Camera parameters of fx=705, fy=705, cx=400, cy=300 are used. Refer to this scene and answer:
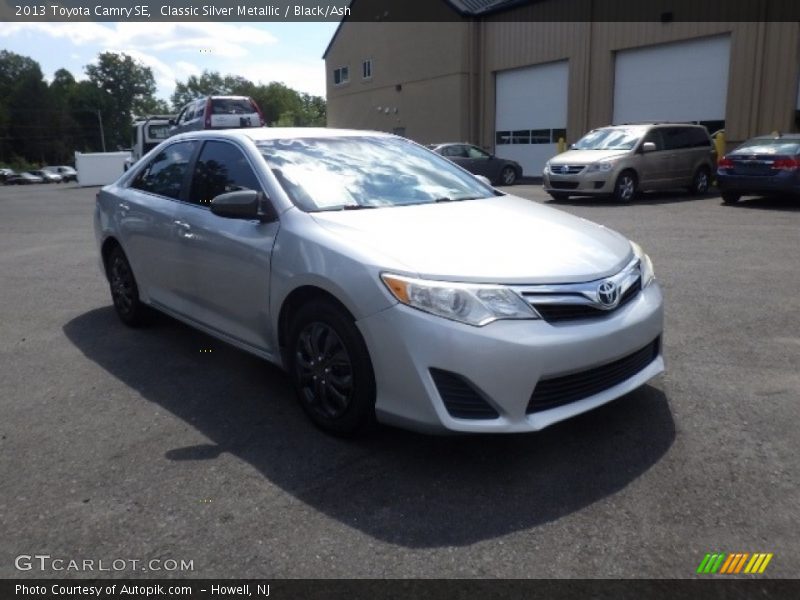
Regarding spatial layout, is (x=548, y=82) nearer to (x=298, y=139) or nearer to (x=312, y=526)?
(x=298, y=139)

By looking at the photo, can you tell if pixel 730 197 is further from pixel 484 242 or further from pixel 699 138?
pixel 484 242

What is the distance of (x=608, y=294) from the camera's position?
10.6ft

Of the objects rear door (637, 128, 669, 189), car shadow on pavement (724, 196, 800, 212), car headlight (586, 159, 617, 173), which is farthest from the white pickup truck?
car shadow on pavement (724, 196, 800, 212)

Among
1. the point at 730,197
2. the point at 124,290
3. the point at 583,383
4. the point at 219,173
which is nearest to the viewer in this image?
the point at 583,383

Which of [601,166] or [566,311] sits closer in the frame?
[566,311]

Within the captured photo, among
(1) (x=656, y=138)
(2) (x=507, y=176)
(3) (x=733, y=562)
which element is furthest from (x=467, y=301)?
(2) (x=507, y=176)

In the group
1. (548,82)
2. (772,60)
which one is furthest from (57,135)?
(772,60)

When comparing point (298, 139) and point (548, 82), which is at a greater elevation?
point (548, 82)

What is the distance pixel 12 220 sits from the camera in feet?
54.5

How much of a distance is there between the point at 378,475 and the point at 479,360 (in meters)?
0.73

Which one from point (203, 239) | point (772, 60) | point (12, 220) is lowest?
point (12, 220)

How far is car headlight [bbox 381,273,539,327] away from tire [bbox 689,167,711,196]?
48.9ft

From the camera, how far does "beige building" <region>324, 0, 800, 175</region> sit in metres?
19.7

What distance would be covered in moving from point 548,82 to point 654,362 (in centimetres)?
2505
